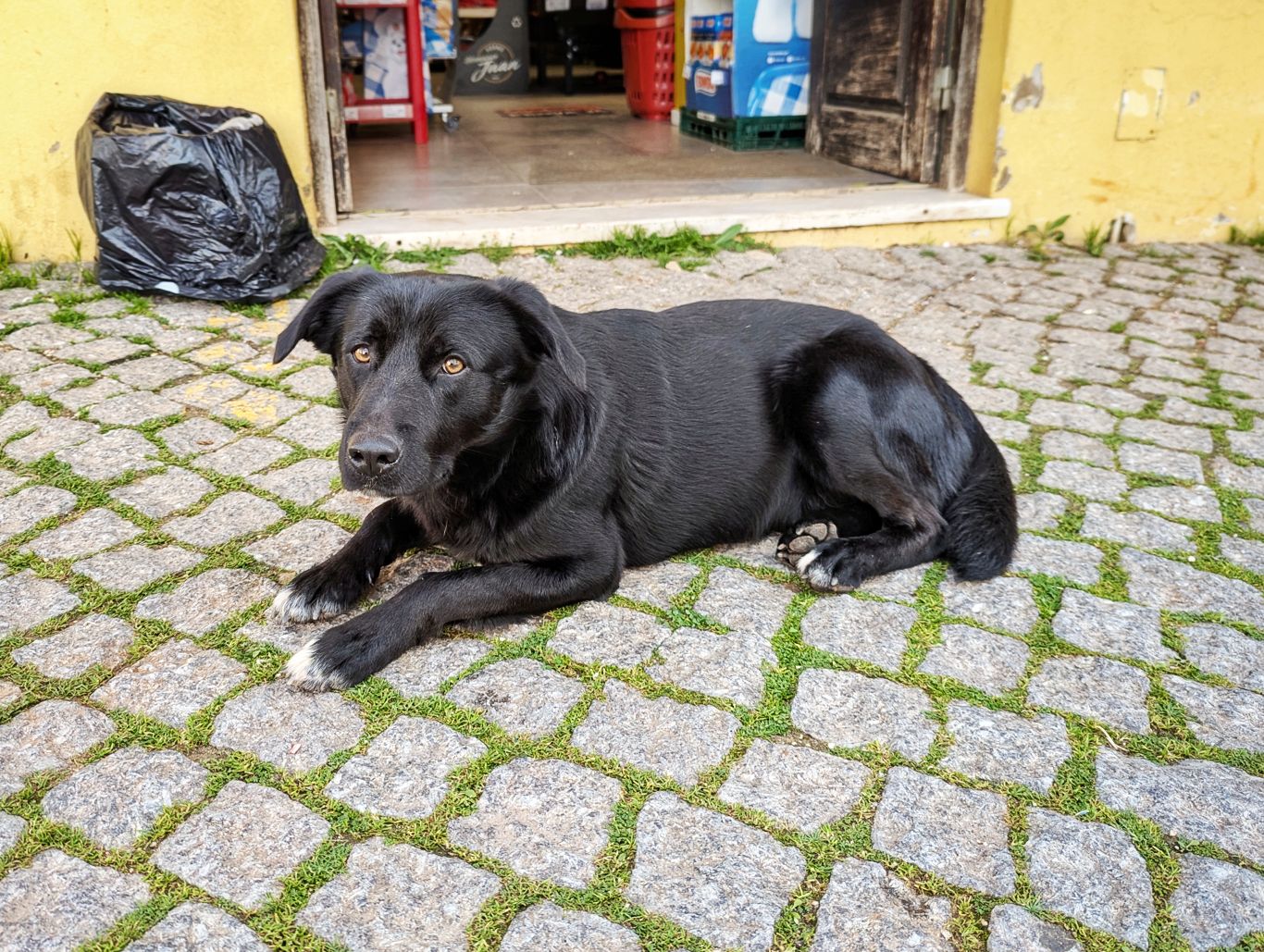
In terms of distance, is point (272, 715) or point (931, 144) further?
point (931, 144)

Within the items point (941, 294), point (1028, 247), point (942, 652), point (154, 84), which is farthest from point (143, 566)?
point (1028, 247)

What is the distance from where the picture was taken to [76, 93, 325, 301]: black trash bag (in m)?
4.71

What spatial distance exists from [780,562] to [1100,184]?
4888mm

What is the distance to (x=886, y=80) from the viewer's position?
7.11 m

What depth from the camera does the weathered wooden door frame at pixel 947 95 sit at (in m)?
6.51

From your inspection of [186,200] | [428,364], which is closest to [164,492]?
[428,364]

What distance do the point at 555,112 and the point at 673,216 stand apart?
219 inches

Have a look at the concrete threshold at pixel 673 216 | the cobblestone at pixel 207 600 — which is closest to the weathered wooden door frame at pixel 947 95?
the concrete threshold at pixel 673 216

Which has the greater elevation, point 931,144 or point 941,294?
point 931,144

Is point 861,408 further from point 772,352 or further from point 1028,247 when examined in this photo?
point 1028,247

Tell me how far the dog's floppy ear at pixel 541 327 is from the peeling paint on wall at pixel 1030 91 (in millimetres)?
4936

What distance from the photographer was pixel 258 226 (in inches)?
194

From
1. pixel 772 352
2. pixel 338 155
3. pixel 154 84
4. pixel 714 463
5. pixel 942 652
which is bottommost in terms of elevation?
pixel 942 652

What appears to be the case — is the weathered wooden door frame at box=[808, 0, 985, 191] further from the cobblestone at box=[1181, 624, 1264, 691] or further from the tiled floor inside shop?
the cobblestone at box=[1181, 624, 1264, 691]
